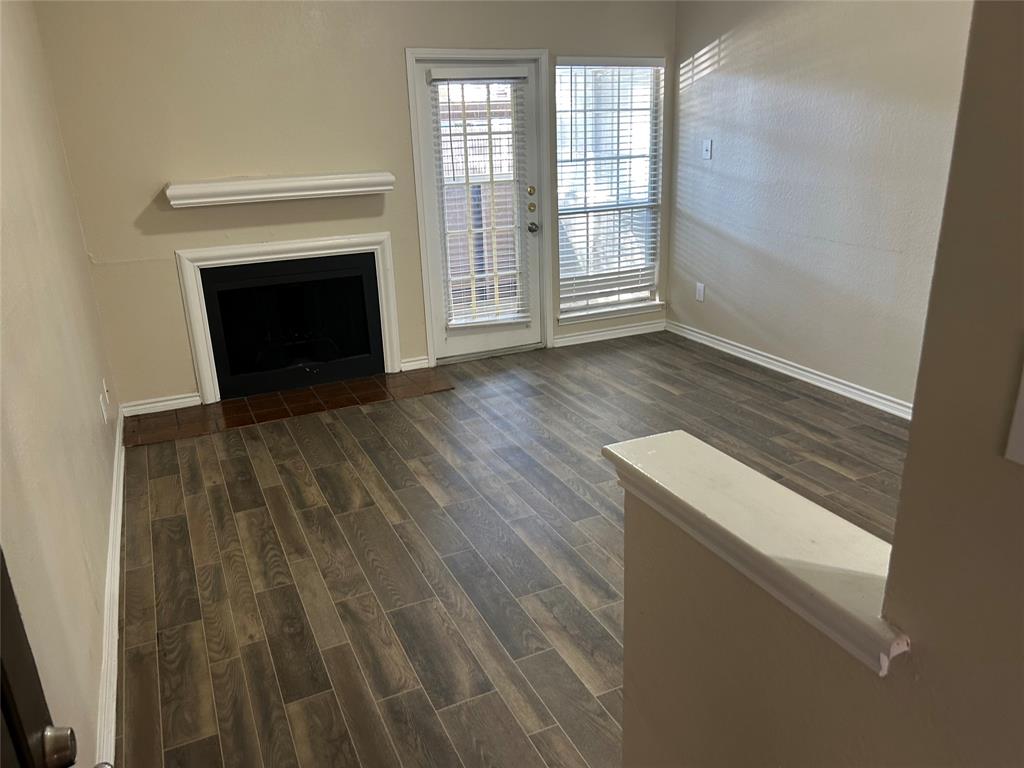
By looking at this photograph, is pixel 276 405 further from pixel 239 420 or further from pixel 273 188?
pixel 273 188

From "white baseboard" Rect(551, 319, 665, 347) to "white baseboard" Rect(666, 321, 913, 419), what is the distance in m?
0.11

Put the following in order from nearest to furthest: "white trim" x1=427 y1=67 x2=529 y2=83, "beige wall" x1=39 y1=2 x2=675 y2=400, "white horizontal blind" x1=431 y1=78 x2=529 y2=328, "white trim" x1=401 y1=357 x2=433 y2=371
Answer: "beige wall" x1=39 y1=2 x2=675 y2=400
"white trim" x1=427 y1=67 x2=529 y2=83
"white horizontal blind" x1=431 y1=78 x2=529 y2=328
"white trim" x1=401 y1=357 x2=433 y2=371

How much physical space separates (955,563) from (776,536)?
27cm

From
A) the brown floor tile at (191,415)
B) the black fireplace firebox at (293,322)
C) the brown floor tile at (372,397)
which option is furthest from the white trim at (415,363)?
the brown floor tile at (191,415)

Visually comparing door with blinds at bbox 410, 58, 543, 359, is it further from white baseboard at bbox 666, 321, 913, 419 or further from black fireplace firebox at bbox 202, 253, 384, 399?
white baseboard at bbox 666, 321, 913, 419

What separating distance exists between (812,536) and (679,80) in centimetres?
488

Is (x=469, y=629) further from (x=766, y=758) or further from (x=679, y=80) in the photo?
(x=679, y=80)

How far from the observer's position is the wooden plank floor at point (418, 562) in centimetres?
200

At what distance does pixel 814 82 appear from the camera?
414 centimetres

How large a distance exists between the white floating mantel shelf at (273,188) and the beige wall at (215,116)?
8cm

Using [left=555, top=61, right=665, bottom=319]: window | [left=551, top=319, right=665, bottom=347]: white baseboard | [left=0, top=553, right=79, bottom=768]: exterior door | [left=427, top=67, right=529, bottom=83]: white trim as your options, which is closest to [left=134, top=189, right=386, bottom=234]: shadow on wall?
[left=427, top=67, right=529, bottom=83]: white trim

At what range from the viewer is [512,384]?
4.70 m

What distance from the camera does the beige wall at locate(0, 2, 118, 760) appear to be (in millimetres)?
1499

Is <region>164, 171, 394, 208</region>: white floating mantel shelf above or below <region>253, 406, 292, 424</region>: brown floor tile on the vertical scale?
above
